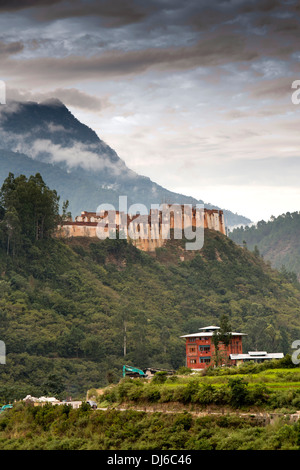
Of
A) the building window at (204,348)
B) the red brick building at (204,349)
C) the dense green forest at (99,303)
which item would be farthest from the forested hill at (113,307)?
the building window at (204,348)

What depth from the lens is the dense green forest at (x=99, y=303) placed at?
68.8 metres

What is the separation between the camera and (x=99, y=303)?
268 feet

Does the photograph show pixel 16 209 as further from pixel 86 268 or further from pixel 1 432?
pixel 1 432

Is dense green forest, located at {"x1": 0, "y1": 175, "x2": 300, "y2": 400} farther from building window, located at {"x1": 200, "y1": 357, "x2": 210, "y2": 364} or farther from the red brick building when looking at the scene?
building window, located at {"x1": 200, "y1": 357, "x2": 210, "y2": 364}

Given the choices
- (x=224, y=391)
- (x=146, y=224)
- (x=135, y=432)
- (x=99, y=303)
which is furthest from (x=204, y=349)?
(x=146, y=224)

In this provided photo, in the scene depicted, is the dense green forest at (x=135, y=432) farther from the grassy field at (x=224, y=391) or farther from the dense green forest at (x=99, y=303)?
the dense green forest at (x=99, y=303)

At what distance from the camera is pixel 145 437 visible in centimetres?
2983

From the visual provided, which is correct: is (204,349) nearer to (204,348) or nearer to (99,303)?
(204,348)

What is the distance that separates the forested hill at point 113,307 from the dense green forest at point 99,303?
121 millimetres

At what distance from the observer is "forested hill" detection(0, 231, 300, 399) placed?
6856 centimetres

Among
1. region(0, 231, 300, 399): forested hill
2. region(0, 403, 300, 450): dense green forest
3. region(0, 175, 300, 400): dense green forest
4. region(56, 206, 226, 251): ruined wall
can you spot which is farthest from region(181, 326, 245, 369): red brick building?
region(56, 206, 226, 251): ruined wall

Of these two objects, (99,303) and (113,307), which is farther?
(113,307)

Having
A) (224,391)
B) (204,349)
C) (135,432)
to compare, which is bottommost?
(135,432)

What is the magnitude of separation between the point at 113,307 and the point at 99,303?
4.83ft
